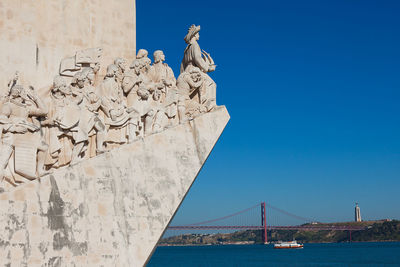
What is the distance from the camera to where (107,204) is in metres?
7.66

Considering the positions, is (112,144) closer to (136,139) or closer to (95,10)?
(136,139)

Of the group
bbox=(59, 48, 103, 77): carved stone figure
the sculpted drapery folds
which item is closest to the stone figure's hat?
the sculpted drapery folds

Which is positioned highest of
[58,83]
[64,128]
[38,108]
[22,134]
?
[58,83]

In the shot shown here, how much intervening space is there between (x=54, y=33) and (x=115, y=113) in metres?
1.45

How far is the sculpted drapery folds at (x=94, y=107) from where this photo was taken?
24.0ft

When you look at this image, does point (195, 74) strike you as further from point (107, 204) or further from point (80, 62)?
point (107, 204)

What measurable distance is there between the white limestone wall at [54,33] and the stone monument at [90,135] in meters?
0.02

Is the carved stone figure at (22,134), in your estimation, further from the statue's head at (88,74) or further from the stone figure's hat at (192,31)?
the stone figure's hat at (192,31)

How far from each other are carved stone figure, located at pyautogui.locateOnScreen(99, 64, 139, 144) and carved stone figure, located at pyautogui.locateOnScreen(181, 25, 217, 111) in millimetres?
1414

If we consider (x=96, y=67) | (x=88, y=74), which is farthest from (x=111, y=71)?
(x=88, y=74)

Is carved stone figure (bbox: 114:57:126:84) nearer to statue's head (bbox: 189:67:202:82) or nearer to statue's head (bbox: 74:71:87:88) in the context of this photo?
statue's head (bbox: 74:71:87:88)

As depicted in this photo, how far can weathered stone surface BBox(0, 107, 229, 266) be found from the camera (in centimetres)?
694

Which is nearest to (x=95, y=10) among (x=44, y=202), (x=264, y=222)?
(x=44, y=202)

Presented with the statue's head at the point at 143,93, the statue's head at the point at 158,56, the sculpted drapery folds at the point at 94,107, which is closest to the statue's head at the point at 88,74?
the sculpted drapery folds at the point at 94,107
